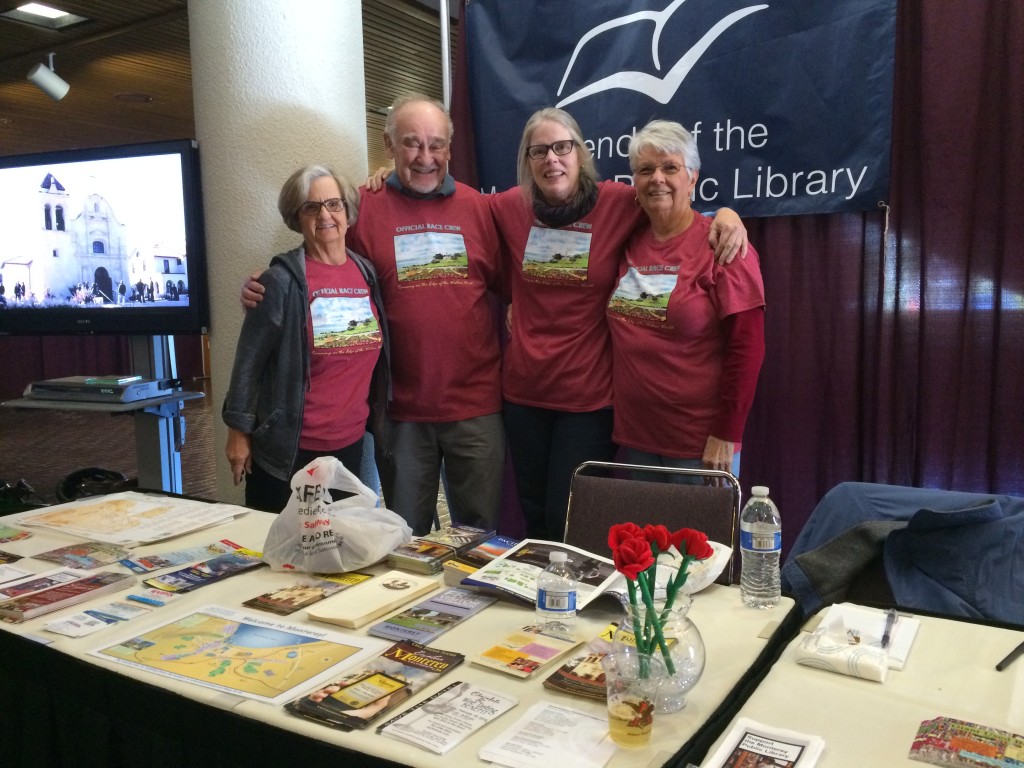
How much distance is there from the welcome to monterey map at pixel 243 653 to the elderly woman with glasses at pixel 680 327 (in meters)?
1.08

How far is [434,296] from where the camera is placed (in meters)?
2.33

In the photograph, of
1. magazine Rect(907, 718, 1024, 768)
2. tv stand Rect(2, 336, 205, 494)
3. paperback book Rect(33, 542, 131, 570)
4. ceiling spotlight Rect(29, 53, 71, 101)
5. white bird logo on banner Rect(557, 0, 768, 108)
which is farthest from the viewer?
ceiling spotlight Rect(29, 53, 71, 101)

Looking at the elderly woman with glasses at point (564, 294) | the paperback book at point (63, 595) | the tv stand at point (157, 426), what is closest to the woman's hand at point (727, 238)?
the elderly woman with glasses at point (564, 294)

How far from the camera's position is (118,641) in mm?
1302

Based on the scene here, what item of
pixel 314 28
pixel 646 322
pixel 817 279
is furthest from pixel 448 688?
pixel 314 28

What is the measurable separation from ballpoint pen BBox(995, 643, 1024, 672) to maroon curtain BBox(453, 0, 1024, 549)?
50.3 inches

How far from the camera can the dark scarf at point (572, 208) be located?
2.25m

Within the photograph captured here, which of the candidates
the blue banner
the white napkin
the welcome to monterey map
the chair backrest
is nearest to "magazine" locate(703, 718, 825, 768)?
the white napkin

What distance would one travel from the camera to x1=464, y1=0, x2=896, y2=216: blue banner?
7.72ft

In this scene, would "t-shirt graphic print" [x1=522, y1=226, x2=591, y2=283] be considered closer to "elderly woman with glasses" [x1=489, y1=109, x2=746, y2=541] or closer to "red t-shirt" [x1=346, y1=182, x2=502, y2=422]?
"elderly woman with glasses" [x1=489, y1=109, x2=746, y2=541]

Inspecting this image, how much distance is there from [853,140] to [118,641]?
2.22m

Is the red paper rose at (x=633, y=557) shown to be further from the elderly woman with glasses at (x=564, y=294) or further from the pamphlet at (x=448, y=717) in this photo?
the elderly woman with glasses at (x=564, y=294)

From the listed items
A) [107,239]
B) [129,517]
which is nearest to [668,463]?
[129,517]

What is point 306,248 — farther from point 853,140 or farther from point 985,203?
point 985,203
